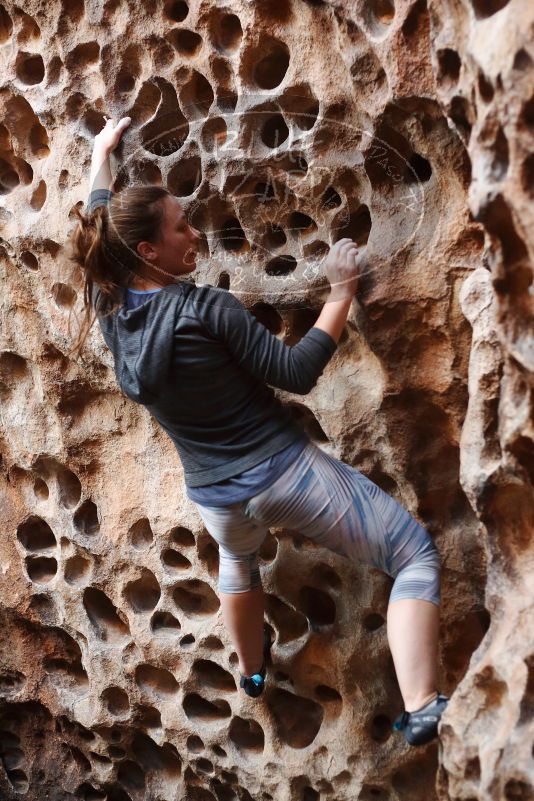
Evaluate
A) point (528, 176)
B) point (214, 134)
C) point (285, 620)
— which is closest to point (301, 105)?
point (214, 134)

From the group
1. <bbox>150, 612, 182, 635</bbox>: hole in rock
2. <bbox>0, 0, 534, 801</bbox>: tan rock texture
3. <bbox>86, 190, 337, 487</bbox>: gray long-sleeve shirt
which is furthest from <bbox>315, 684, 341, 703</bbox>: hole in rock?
<bbox>86, 190, 337, 487</bbox>: gray long-sleeve shirt

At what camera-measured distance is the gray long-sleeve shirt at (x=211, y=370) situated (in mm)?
1565

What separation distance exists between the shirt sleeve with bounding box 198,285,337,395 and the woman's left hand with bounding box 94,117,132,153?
47 cm

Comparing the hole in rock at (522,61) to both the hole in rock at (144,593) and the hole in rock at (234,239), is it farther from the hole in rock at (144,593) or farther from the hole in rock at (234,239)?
the hole in rock at (144,593)

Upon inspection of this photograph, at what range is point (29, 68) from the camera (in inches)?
83.4

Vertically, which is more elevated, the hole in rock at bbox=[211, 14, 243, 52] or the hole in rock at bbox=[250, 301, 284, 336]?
the hole in rock at bbox=[211, 14, 243, 52]

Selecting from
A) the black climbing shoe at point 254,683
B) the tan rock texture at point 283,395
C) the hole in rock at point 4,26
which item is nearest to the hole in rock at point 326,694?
the tan rock texture at point 283,395

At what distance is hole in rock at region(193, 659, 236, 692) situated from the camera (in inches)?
83.5

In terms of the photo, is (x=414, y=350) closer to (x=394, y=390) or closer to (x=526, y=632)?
(x=394, y=390)

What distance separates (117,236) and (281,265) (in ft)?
0.97

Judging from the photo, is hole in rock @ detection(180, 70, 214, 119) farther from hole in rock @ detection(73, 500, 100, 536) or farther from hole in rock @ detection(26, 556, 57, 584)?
hole in rock @ detection(26, 556, 57, 584)

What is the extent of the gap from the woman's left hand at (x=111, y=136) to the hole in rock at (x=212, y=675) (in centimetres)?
103

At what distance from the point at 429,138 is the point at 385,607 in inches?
33.2

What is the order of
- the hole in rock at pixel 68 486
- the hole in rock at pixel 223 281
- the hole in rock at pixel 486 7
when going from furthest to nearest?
1. the hole in rock at pixel 68 486
2. the hole in rock at pixel 223 281
3. the hole in rock at pixel 486 7
